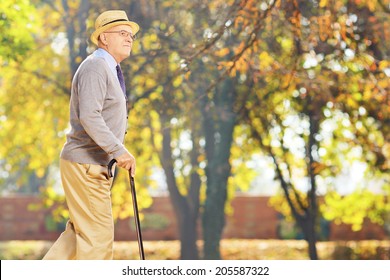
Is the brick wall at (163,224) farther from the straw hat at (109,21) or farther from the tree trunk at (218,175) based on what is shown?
the straw hat at (109,21)

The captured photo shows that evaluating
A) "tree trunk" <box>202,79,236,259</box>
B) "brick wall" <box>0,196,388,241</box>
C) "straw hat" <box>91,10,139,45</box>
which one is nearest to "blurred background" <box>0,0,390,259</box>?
"tree trunk" <box>202,79,236,259</box>

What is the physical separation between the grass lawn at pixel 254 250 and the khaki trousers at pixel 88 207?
30.6 feet

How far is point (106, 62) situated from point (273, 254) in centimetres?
1039

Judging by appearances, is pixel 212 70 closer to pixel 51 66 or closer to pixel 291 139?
pixel 291 139

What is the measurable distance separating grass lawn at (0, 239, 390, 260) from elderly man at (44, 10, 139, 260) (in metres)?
9.31

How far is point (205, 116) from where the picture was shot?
11.6 m

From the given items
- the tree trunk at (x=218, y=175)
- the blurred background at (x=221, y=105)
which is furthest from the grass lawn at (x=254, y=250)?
the tree trunk at (x=218, y=175)

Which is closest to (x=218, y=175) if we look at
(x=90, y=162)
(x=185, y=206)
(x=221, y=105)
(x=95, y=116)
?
(x=221, y=105)

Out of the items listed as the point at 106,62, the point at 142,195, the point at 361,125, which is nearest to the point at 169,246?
the point at 142,195

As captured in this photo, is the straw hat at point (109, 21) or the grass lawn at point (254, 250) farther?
the grass lawn at point (254, 250)

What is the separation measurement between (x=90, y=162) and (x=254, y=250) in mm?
10765

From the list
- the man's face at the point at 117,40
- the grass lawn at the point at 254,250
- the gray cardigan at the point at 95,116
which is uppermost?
the man's face at the point at 117,40

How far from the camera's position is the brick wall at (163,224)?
16641 mm

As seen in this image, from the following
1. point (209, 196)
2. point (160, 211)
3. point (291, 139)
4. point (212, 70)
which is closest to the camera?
point (212, 70)
